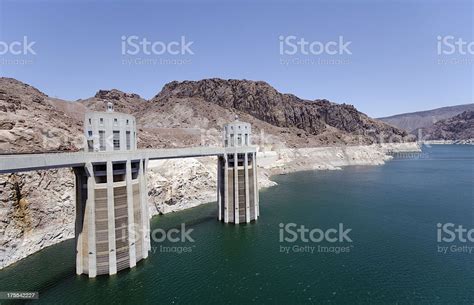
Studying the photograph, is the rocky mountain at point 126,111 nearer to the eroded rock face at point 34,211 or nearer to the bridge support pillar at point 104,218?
the eroded rock face at point 34,211

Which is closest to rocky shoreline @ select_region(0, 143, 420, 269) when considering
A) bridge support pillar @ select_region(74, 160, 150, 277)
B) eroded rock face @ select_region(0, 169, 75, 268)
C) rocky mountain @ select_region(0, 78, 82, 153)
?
eroded rock face @ select_region(0, 169, 75, 268)

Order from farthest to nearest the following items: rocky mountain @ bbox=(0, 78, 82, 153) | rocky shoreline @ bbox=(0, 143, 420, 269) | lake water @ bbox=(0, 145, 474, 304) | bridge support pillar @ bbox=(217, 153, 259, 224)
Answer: bridge support pillar @ bbox=(217, 153, 259, 224) → rocky mountain @ bbox=(0, 78, 82, 153) → rocky shoreline @ bbox=(0, 143, 420, 269) → lake water @ bbox=(0, 145, 474, 304)

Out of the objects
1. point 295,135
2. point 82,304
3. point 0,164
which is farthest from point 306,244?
point 295,135

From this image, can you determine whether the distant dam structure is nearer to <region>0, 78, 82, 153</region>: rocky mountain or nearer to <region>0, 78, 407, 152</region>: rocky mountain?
<region>0, 78, 407, 152</region>: rocky mountain

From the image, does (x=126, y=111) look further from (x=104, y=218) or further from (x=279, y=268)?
(x=279, y=268)

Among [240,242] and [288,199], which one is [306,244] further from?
[288,199]
